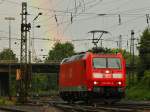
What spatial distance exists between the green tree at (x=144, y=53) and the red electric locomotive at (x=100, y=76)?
3479 centimetres

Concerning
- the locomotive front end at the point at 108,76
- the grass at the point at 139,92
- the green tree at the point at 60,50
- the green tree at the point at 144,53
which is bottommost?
the grass at the point at 139,92

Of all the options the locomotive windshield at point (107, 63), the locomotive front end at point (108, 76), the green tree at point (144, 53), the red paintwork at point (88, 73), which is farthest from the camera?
the green tree at point (144, 53)

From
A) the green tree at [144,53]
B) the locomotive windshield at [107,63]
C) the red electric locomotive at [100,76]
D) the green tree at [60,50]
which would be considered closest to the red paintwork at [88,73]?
the red electric locomotive at [100,76]

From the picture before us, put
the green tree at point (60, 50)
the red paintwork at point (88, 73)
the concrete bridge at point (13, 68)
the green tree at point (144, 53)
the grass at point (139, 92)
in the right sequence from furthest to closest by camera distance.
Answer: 1. the green tree at point (60, 50)
2. the concrete bridge at point (13, 68)
3. the green tree at point (144, 53)
4. the grass at point (139, 92)
5. the red paintwork at point (88, 73)

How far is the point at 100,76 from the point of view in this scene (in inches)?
1350

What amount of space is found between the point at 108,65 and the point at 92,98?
2540mm

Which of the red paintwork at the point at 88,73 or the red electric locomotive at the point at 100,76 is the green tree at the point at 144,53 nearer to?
the red paintwork at the point at 88,73

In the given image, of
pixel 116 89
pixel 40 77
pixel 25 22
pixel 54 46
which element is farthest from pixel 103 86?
pixel 54 46

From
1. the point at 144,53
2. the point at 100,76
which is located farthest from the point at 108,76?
the point at 144,53

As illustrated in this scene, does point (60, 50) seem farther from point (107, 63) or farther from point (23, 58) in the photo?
point (107, 63)

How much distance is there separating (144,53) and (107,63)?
1444 inches

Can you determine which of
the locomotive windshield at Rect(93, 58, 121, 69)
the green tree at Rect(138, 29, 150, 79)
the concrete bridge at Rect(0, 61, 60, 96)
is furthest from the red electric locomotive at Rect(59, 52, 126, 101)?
the concrete bridge at Rect(0, 61, 60, 96)

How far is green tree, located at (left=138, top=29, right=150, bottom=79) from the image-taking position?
231 feet

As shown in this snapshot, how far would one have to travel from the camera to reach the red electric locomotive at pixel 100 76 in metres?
33.8
